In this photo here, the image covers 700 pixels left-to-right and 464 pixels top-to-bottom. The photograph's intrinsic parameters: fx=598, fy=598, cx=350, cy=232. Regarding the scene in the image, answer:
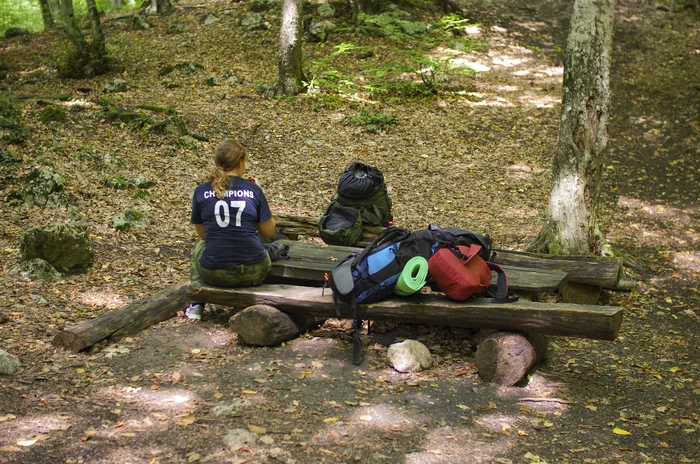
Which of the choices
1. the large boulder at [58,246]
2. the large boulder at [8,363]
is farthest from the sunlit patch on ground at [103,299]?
the large boulder at [8,363]

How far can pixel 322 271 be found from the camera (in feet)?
18.3

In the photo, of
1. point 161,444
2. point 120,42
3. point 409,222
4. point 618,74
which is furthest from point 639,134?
point 120,42

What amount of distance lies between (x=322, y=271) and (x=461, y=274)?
4.86ft

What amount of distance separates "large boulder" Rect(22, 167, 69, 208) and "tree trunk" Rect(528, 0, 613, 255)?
6.06m

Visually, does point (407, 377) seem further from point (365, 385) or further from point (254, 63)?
point (254, 63)

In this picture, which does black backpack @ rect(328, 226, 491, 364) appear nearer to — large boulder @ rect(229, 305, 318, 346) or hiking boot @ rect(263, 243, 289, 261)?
large boulder @ rect(229, 305, 318, 346)

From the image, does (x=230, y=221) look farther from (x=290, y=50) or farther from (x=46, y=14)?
(x=46, y=14)

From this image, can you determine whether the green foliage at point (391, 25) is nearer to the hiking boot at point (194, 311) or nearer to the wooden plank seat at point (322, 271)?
the wooden plank seat at point (322, 271)

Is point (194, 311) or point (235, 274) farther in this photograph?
point (194, 311)

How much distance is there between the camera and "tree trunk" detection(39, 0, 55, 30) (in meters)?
20.5

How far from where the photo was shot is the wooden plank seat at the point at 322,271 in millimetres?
5152

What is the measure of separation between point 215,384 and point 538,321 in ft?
7.98

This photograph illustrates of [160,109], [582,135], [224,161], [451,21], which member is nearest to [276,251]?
[224,161]

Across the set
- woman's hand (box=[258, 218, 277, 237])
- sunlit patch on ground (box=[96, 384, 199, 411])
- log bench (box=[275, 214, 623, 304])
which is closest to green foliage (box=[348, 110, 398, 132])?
log bench (box=[275, 214, 623, 304])
